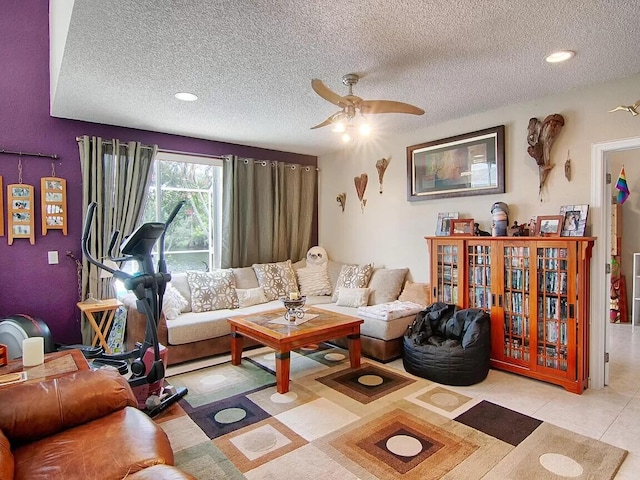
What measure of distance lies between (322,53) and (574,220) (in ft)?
7.97

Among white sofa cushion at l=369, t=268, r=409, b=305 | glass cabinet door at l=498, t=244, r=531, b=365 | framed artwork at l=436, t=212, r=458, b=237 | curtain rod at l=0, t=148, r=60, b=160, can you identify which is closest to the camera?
glass cabinet door at l=498, t=244, r=531, b=365

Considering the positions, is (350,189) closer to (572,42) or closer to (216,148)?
(216,148)

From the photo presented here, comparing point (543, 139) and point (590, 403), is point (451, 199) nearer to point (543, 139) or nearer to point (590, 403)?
point (543, 139)

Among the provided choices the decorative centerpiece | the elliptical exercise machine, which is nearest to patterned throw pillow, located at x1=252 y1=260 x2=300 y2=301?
the decorative centerpiece

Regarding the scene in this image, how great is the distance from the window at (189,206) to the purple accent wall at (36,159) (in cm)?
77

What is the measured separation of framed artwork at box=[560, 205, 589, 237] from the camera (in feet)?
10.0

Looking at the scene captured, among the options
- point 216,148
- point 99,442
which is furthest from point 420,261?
point 99,442

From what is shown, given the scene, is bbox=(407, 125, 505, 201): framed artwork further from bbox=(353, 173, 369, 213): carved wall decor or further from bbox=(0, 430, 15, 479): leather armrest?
bbox=(0, 430, 15, 479): leather armrest

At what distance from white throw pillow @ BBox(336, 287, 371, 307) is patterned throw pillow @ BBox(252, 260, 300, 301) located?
770 mm

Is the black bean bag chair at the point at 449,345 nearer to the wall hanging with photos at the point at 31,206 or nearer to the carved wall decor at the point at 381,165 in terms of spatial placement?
the carved wall decor at the point at 381,165

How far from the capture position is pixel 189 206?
4.74 m

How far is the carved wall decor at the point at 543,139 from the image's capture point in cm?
322

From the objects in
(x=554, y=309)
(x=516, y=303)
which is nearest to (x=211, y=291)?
A: (x=516, y=303)

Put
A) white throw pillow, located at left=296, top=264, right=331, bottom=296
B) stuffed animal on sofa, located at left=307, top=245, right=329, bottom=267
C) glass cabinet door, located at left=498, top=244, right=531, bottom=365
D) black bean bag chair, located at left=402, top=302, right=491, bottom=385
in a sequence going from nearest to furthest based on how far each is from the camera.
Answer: black bean bag chair, located at left=402, top=302, right=491, bottom=385 < glass cabinet door, located at left=498, top=244, right=531, bottom=365 < white throw pillow, located at left=296, top=264, right=331, bottom=296 < stuffed animal on sofa, located at left=307, top=245, right=329, bottom=267
